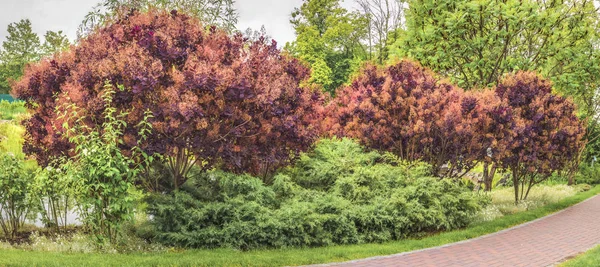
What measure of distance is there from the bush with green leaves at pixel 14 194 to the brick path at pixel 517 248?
19.1 ft

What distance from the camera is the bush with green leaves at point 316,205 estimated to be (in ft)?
28.4

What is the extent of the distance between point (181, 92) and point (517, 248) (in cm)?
692

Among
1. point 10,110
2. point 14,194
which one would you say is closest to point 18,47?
point 10,110

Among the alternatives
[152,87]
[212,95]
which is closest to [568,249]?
[212,95]

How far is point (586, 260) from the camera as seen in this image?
8352 mm

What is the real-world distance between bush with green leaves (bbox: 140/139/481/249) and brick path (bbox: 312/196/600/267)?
3.28 feet

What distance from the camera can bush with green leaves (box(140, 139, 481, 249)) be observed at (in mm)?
8656

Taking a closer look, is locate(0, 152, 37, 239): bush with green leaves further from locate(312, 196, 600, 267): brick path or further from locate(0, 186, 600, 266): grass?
locate(312, 196, 600, 267): brick path

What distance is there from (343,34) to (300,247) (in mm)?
37013

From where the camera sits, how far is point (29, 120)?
33.2 feet

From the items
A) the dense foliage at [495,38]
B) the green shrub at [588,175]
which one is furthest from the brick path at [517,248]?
the green shrub at [588,175]

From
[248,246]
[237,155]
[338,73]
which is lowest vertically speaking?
[248,246]

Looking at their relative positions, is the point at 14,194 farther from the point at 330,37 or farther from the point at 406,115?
the point at 330,37

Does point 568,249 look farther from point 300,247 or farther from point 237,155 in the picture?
point 237,155
